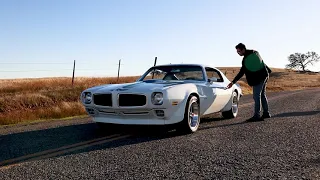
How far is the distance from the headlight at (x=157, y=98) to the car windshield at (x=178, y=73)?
5.55ft

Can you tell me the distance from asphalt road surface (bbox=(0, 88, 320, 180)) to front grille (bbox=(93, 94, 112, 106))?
1.67 ft

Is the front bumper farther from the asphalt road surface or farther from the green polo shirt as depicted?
the green polo shirt

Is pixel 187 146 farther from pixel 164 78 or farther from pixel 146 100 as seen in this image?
pixel 164 78

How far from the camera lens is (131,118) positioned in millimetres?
5457

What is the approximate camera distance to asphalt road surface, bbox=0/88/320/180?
3.30 m

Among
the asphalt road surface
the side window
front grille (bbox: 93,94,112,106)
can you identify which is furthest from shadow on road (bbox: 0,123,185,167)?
the side window

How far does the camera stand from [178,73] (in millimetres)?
7105

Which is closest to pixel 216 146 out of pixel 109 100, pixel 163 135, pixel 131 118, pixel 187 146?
pixel 187 146

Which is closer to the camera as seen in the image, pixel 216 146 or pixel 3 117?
pixel 216 146

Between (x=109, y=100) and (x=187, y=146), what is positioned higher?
(x=109, y=100)

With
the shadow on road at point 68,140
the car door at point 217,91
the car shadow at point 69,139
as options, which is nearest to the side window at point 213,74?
the car door at point 217,91

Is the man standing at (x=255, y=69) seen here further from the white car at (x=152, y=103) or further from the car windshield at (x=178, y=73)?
the white car at (x=152, y=103)

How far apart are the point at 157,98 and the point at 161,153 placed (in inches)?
52.7

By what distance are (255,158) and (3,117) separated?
6.99m
